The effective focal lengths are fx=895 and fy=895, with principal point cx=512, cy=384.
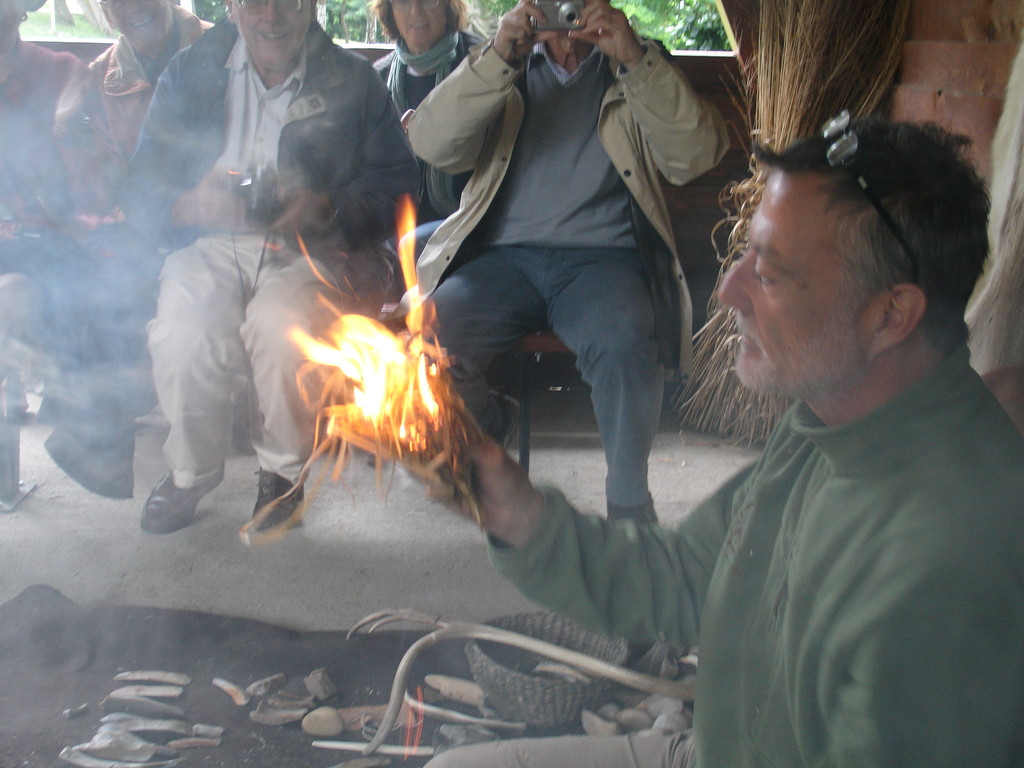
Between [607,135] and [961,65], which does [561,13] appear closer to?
[607,135]

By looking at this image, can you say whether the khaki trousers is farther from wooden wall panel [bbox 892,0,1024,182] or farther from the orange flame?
wooden wall panel [bbox 892,0,1024,182]

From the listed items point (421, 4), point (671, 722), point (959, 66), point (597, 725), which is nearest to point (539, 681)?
point (597, 725)

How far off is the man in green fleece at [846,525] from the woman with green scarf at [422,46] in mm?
1811

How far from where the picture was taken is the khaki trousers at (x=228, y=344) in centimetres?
244

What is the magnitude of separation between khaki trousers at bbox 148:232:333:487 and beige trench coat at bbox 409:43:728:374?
40 cm

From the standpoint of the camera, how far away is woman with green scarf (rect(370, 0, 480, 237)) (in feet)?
9.23

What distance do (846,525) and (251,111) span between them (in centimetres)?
217

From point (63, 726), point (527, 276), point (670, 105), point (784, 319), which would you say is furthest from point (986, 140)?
point (63, 726)

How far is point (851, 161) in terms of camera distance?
897 millimetres

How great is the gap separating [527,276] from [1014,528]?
1.78m

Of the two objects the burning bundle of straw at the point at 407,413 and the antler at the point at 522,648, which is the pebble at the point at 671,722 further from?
the burning bundle of straw at the point at 407,413

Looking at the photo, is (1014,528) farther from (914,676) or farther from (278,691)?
(278,691)

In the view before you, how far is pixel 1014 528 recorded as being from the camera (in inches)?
29.3

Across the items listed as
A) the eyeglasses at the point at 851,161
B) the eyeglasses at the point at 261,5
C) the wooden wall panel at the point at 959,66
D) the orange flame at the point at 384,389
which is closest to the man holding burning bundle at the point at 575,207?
the eyeglasses at the point at 261,5
